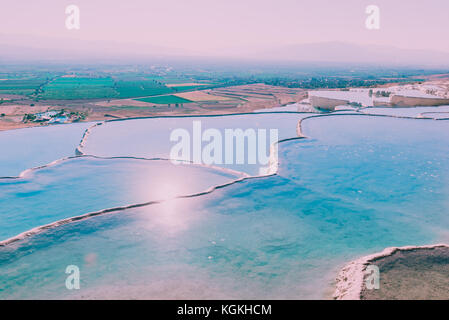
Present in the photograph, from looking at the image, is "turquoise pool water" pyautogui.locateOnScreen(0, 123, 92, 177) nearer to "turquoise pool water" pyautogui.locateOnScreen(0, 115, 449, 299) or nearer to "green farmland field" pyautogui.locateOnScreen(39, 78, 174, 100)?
"turquoise pool water" pyautogui.locateOnScreen(0, 115, 449, 299)

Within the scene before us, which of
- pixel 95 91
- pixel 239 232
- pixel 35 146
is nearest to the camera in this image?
pixel 239 232

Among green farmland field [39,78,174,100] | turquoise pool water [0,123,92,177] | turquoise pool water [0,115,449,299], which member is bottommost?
turquoise pool water [0,115,449,299]

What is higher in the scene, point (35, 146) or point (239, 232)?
point (35, 146)

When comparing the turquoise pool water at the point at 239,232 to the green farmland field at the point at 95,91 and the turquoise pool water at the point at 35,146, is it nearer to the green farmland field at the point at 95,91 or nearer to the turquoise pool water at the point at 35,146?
the turquoise pool water at the point at 35,146

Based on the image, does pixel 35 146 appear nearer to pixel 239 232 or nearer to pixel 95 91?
pixel 239 232

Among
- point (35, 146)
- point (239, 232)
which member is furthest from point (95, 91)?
point (239, 232)

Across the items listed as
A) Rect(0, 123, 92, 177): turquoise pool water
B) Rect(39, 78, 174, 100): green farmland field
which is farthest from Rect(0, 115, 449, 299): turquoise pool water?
Rect(39, 78, 174, 100): green farmland field

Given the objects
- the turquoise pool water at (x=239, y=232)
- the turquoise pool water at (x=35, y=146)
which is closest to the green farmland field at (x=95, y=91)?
the turquoise pool water at (x=35, y=146)
